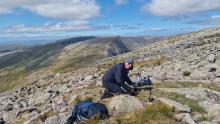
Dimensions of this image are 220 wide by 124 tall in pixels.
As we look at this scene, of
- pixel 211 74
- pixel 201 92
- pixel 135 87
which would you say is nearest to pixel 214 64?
pixel 211 74

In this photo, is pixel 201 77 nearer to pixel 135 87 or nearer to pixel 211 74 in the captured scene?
pixel 211 74

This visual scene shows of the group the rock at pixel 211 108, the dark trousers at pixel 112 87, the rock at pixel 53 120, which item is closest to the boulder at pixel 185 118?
the rock at pixel 211 108

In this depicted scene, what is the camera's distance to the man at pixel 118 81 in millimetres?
25203

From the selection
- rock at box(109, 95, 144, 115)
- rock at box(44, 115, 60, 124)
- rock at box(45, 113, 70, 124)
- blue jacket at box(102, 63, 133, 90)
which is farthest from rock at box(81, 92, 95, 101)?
rock at box(109, 95, 144, 115)

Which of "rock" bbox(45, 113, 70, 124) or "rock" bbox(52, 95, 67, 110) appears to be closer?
"rock" bbox(45, 113, 70, 124)

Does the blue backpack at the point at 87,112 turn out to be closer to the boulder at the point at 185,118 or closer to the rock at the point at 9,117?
the boulder at the point at 185,118

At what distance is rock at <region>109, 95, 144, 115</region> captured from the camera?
22950 mm

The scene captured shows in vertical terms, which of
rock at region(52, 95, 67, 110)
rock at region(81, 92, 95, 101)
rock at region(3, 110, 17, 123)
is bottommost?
rock at region(3, 110, 17, 123)

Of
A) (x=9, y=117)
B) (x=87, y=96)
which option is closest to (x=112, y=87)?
(x=87, y=96)

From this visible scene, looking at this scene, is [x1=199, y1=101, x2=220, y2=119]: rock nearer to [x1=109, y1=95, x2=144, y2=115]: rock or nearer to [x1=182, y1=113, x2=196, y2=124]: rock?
[x1=182, y1=113, x2=196, y2=124]: rock

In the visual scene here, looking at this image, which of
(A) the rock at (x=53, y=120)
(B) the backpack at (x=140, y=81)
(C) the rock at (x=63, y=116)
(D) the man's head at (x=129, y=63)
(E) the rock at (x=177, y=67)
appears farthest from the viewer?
(E) the rock at (x=177, y=67)

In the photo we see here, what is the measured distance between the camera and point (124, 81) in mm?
26062

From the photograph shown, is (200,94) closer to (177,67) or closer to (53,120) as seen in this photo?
(53,120)

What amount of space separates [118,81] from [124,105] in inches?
112
